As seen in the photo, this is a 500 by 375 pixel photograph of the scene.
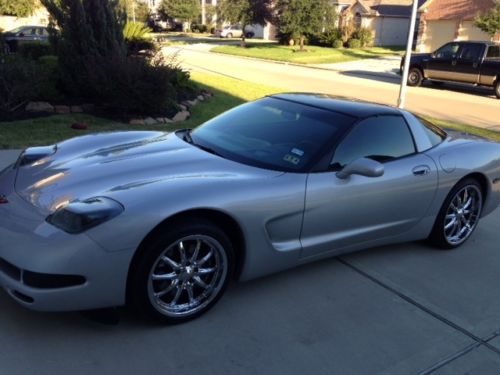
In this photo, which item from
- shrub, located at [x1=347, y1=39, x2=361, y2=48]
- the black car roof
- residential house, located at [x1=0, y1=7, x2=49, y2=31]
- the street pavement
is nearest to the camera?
the black car roof

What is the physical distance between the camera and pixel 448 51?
62.3 ft

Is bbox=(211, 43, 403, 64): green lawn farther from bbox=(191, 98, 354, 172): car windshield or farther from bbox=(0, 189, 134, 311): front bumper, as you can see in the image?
bbox=(0, 189, 134, 311): front bumper

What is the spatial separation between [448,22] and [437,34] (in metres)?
1.14

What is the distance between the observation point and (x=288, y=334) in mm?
3082

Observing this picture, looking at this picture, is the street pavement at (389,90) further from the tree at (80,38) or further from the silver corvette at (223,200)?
the silver corvette at (223,200)

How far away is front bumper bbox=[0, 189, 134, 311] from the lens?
2.61 m

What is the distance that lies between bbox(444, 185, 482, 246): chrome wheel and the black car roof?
985 millimetres

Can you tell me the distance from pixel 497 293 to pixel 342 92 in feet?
42.3

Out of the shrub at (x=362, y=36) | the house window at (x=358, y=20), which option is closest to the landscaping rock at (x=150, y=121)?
the shrub at (x=362, y=36)

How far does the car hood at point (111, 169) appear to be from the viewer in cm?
299

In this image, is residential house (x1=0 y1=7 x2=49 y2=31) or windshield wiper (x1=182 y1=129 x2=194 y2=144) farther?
residential house (x1=0 y1=7 x2=49 y2=31)

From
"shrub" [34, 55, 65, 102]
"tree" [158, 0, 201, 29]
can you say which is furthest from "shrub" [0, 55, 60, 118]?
"tree" [158, 0, 201, 29]

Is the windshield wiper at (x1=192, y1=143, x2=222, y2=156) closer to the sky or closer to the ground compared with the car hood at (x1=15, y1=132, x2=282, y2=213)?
closer to the sky

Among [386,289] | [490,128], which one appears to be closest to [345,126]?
[386,289]
